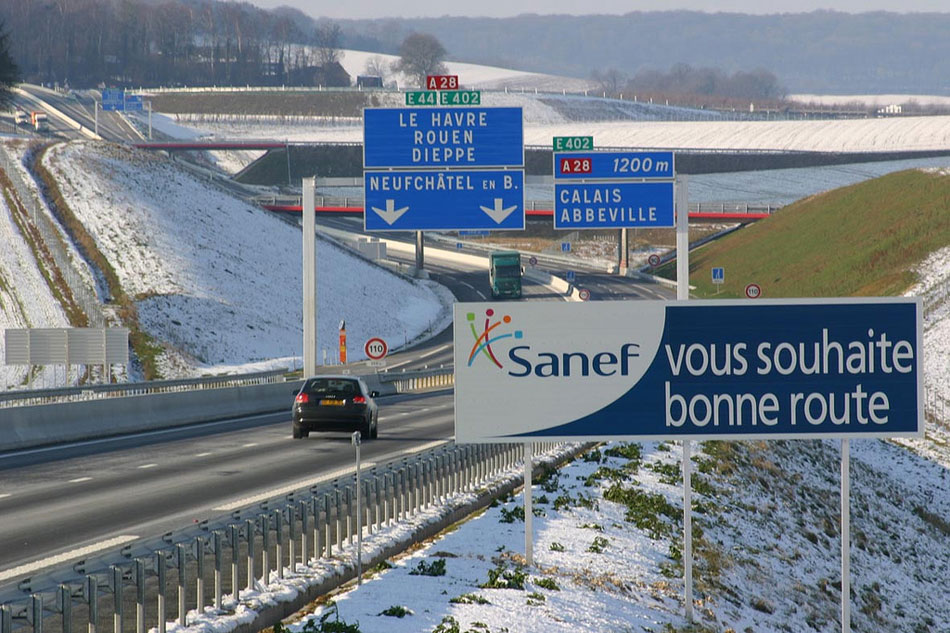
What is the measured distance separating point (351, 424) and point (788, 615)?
13.1 m

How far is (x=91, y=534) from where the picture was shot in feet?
54.3

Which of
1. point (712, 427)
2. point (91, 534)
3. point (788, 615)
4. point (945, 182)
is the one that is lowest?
point (788, 615)

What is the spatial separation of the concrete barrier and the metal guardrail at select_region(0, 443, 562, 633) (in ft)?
42.8

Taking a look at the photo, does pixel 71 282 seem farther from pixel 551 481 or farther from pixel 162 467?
pixel 551 481

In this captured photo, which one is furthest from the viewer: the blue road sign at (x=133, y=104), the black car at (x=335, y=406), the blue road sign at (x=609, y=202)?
the blue road sign at (x=133, y=104)

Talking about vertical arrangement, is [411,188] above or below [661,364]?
above

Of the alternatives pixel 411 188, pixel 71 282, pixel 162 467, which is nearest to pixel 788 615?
pixel 162 467

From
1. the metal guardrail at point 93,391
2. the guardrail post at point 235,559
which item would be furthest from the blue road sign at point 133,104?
the guardrail post at point 235,559

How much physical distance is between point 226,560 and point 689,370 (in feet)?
17.6

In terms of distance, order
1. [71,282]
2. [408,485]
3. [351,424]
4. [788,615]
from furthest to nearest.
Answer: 1. [71,282]
2. [351,424]
3. [788,615]
4. [408,485]

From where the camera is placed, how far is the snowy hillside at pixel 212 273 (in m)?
72.5

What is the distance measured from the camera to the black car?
3017cm

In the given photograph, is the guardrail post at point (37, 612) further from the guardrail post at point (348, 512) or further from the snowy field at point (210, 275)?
the snowy field at point (210, 275)

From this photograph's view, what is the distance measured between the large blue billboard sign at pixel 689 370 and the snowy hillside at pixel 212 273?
51921 mm
